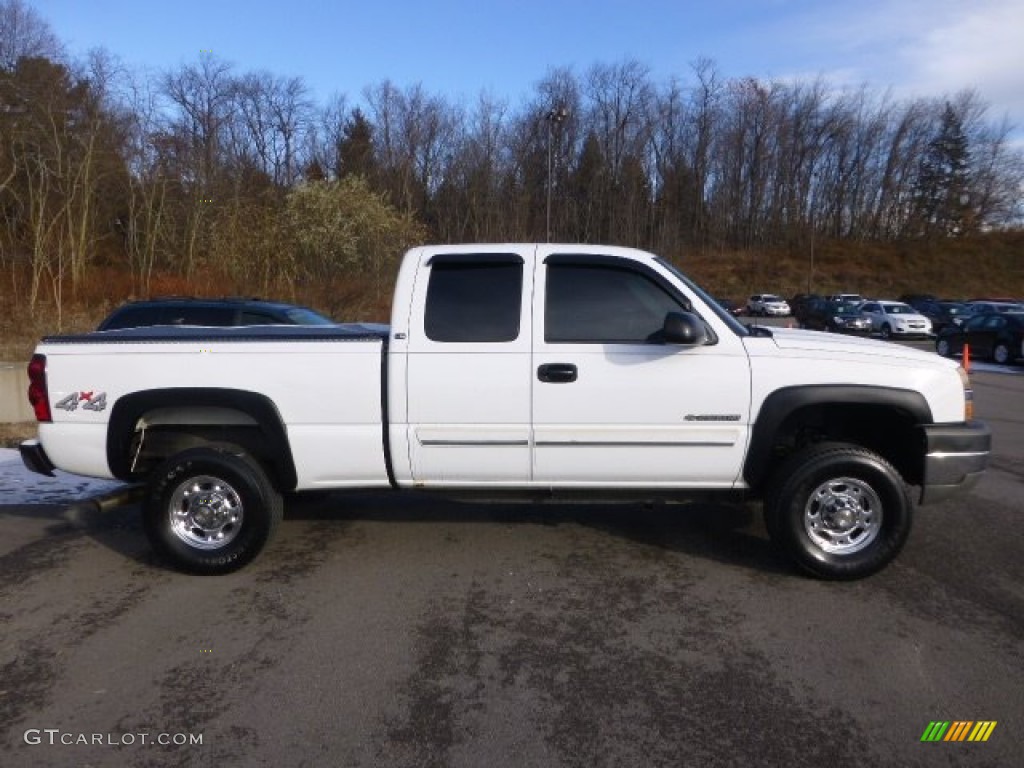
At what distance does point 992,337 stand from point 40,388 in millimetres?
23252

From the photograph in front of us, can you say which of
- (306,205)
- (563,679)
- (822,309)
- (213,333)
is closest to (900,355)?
(563,679)

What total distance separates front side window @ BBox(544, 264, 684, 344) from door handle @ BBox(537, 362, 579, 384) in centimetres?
16

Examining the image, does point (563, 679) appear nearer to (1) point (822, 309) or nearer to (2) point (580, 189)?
(1) point (822, 309)

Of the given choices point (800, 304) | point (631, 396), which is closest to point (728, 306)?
point (631, 396)

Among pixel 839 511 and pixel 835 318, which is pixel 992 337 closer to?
pixel 835 318

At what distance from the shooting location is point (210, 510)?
4.86m

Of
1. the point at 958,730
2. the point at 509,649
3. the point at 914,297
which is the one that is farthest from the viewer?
the point at 914,297

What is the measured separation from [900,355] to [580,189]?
71461 millimetres

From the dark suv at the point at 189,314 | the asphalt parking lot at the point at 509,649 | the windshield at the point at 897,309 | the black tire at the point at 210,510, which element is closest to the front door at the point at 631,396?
the asphalt parking lot at the point at 509,649

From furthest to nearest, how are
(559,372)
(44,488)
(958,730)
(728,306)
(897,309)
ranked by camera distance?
(897,309) < (728,306) < (44,488) < (559,372) < (958,730)

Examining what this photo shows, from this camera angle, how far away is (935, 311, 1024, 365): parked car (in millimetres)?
20484

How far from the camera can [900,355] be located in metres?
4.65

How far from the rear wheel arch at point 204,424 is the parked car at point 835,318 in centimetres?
3403

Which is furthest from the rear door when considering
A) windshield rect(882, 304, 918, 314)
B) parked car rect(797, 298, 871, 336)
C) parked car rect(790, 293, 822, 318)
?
parked car rect(790, 293, 822, 318)
